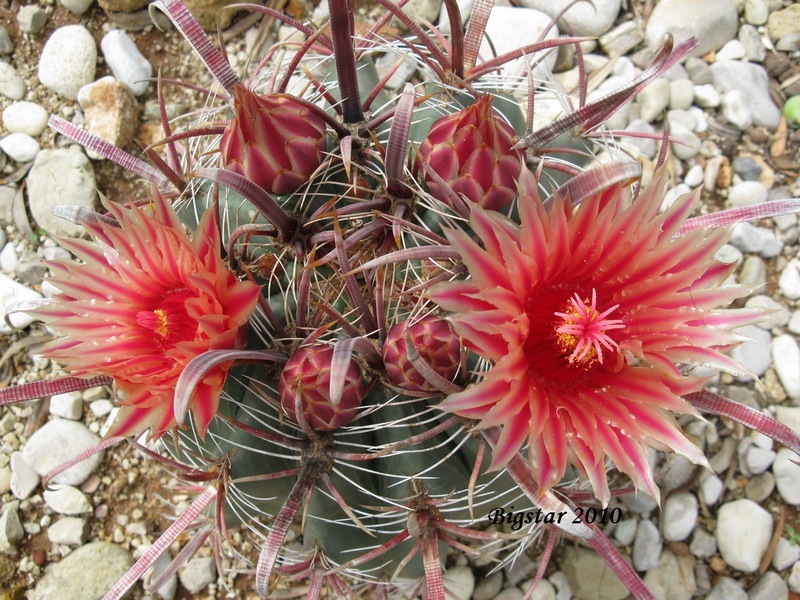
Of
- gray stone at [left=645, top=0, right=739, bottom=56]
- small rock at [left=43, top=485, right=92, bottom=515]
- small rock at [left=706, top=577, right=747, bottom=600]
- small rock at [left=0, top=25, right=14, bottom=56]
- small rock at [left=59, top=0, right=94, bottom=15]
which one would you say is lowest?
small rock at [left=706, top=577, right=747, bottom=600]

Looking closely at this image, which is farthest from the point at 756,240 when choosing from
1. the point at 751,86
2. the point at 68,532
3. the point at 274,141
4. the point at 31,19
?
the point at 31,19

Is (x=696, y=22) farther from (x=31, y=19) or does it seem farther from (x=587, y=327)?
(x=31, y=19)

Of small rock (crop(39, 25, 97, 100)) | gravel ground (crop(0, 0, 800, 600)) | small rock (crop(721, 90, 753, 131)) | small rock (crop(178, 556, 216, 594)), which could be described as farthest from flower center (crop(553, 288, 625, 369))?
small rock (crop(39, 25, 97, 100))

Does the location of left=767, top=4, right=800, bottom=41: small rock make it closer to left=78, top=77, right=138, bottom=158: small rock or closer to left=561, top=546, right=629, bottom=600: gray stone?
left=561, top=546, right=629, bottom=600: gray stone

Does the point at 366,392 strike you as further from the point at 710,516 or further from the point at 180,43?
the point at 180,43

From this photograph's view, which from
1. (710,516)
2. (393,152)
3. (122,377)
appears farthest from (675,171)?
(122,377)

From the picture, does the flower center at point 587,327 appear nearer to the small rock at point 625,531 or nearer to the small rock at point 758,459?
the small rock at point 625,531
